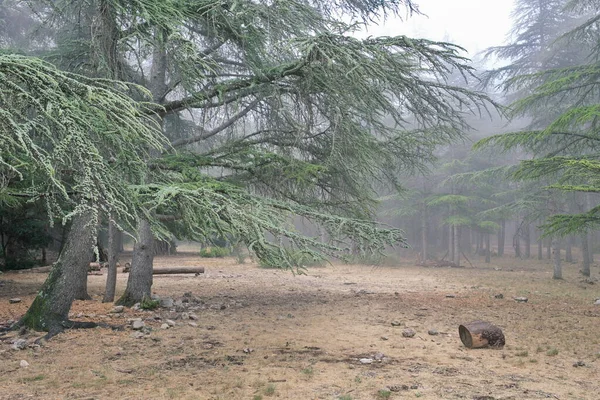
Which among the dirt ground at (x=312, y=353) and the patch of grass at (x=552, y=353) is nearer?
the dirt ground at (x=312, y=353)

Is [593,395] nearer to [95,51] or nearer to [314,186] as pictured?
[314,186]

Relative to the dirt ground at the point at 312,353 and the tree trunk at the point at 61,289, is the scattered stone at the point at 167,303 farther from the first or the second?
the tree trunk at the point at 61,289

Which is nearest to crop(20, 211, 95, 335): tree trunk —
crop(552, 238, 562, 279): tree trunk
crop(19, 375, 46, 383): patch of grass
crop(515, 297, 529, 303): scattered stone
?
crop(19, 375, 46, 383): patch of grass

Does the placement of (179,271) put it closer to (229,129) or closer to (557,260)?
(229,129)

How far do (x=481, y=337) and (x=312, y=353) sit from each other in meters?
2.50

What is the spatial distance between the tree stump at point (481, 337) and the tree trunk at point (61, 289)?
5.72 meters

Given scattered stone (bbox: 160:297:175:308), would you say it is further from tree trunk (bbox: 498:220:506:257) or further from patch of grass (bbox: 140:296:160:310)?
tree trunk (bbox: 498:220:506:257)

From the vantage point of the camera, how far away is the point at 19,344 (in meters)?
6.19

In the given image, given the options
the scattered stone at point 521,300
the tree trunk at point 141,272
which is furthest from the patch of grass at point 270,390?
the scattered stone at point 521,300

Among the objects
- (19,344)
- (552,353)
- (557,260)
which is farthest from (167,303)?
(557,260)

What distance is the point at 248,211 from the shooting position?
5.62 m

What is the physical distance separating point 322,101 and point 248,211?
8.54 ft

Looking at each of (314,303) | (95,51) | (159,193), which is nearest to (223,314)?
(314,303)

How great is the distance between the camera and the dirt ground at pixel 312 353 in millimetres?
4762
